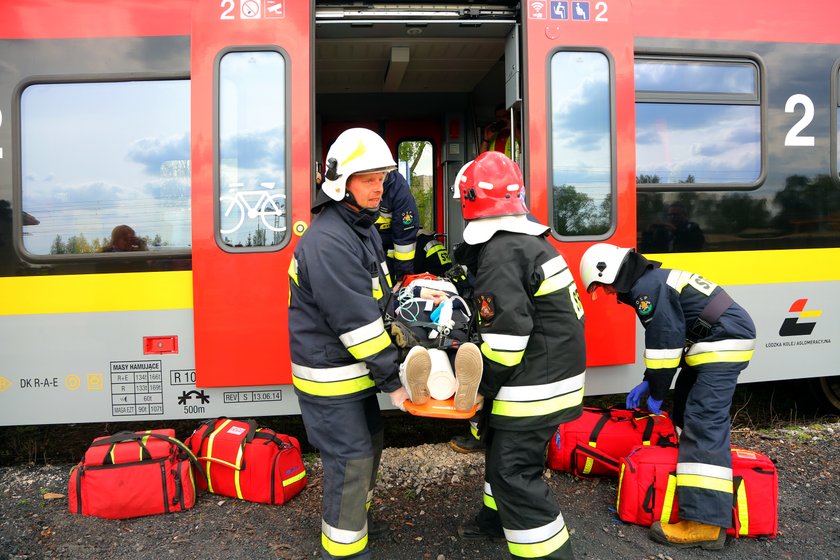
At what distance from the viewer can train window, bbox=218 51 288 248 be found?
11.7 ft

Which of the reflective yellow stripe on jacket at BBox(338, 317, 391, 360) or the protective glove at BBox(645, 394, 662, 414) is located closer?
the reflective yellow stripe on jacket at BBox(338, 317, 391, 360)

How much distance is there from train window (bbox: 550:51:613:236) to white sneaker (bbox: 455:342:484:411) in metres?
1.77

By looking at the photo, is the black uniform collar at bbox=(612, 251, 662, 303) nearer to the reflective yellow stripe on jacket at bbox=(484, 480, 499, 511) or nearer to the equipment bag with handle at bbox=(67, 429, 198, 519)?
the reflective yellow stripe on jacket at bbox=(484, 480, 499, 511)

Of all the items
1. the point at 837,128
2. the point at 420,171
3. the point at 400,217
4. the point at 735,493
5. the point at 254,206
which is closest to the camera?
the point at 735,493

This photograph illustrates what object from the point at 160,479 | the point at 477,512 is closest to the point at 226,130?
the point at 160,479

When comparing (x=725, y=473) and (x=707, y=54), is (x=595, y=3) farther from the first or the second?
(x=725, y=473)

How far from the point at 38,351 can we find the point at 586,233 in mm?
3458

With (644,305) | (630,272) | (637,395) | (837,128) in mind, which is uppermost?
(837,128)

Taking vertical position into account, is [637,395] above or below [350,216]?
below

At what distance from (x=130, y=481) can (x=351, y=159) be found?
87.2 inches

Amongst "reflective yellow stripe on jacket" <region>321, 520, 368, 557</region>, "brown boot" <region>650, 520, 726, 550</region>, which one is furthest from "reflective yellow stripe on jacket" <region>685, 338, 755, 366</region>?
"reflective yellow stripe on jacket" <region>321, 520, 368, 557</region>

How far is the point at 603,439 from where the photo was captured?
12.1 ft

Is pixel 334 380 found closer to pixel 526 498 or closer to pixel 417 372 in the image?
pixel 417 372

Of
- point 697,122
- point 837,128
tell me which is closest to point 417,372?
point 697,122
